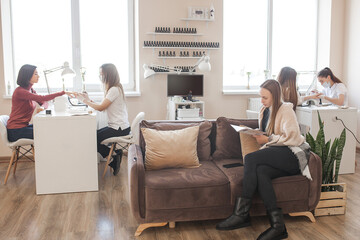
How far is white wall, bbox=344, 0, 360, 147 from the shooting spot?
17.6 ft

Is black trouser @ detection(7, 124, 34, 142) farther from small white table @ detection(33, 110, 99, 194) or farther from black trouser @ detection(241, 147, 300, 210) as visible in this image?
black trouser @ detection(241, 147, 300, 210)

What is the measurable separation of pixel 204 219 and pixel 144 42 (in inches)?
120

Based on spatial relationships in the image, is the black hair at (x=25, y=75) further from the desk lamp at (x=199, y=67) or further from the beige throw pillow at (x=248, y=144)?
the beige throw pillow at (x=248, y=144)

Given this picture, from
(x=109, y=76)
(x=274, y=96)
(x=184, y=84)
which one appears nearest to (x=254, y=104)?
(x=184, y=84)

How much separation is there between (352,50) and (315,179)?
3401 millimetres

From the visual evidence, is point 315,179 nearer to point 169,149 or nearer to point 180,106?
point 169,149

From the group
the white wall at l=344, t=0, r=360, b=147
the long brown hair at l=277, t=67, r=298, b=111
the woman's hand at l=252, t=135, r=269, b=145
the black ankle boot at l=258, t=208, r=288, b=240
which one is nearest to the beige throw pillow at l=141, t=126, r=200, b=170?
the woman's hand at l=252, t=135, r=269, b=145

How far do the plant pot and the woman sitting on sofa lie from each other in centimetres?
41

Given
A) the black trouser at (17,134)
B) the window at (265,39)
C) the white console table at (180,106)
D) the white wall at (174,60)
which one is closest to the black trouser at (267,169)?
the white console table at (180,106)

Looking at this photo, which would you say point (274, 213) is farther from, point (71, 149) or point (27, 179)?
point (27, 179)

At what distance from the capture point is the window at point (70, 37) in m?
5.09

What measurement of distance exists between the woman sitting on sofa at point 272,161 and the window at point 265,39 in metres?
2.84

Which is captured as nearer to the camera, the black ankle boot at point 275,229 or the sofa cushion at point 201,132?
the black ankle boot at point 275,229

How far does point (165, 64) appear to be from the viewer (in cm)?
525
